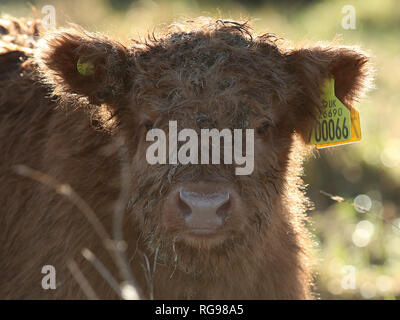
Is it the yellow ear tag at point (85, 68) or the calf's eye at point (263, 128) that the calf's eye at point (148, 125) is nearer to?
the yellow ear tag at point (85, 68)

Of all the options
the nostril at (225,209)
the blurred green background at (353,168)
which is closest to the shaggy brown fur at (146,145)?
the nostril at (225,209)

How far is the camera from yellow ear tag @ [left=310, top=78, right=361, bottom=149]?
16.3 feet

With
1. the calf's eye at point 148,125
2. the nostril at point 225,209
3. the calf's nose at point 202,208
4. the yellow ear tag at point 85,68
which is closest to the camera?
the calf's nose at point 202,208

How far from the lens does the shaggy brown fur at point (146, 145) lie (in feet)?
14.7

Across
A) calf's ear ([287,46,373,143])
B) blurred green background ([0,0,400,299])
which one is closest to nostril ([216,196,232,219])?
blurred green background ([0,0,400,299])

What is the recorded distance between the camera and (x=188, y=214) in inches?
158

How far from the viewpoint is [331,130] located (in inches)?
198

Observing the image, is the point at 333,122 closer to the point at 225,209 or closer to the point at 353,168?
the point at 225,209

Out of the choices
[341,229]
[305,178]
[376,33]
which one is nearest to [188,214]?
[341,229]

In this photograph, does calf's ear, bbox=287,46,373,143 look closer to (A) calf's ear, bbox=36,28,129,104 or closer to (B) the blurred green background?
(B) the blurred green background

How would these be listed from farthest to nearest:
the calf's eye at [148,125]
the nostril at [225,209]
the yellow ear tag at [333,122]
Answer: the yellow ear tag at [333,122] → the calf's eye at [148,125] → the nostril at [225,209]

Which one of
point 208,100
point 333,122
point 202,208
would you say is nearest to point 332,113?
point 333,122

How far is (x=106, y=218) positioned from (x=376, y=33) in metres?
12.3

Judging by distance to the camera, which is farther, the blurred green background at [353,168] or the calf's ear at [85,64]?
the blurred green background at [353,168]
